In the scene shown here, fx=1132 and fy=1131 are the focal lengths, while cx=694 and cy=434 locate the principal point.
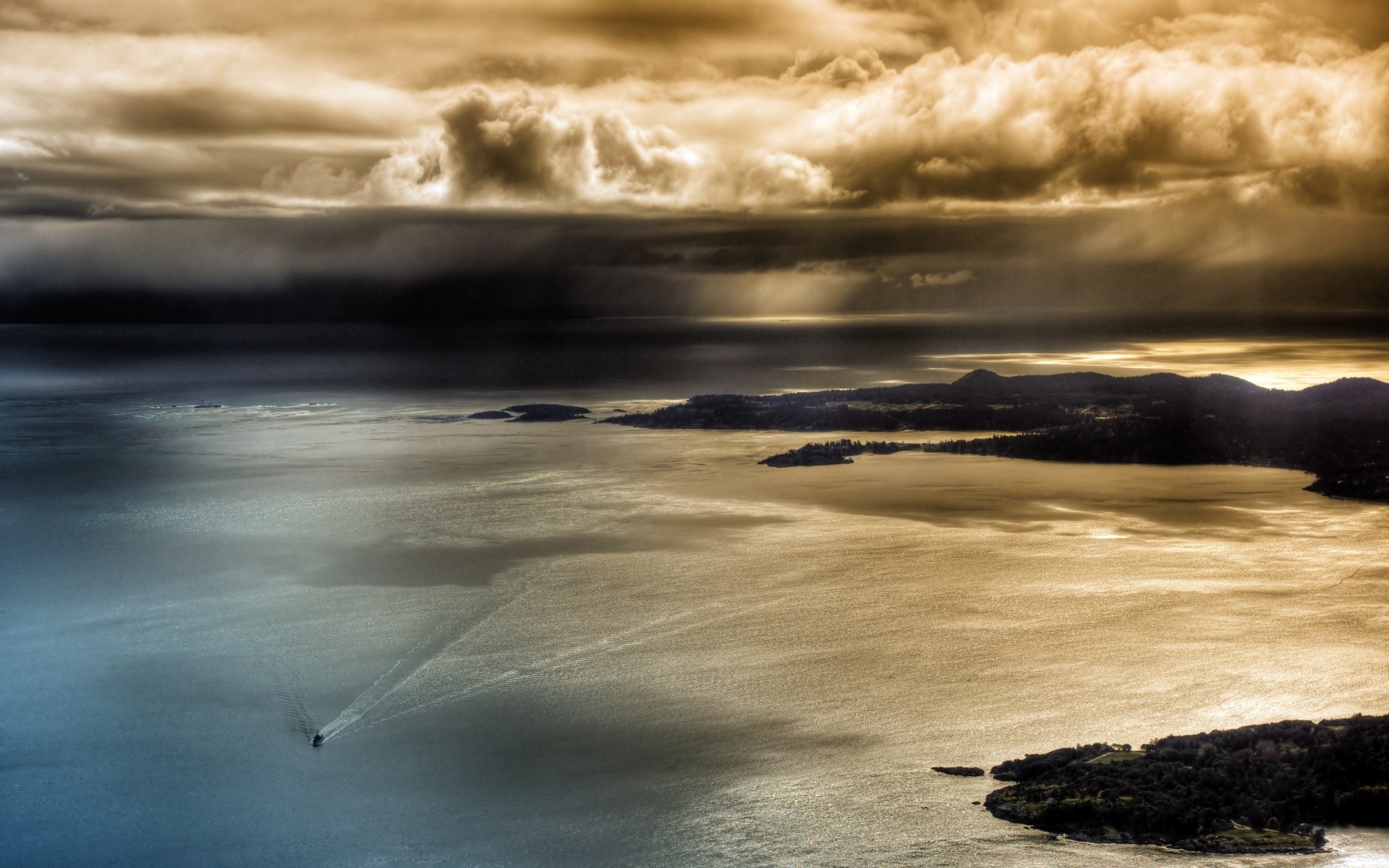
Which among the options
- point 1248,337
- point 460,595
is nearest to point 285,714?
point 460,595

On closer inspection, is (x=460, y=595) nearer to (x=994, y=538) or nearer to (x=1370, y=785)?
(x=994, y=538)

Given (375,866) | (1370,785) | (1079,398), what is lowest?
(375,866)

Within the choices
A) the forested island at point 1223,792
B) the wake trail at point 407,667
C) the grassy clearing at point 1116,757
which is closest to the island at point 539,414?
the wake trail at point 407,667

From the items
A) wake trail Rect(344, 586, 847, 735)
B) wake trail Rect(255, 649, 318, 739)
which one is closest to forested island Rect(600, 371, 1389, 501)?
wake trail Rect(344, 586, 847, 735)

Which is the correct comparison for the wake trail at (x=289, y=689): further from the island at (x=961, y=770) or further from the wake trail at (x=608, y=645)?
the island at (x=961, y=770)

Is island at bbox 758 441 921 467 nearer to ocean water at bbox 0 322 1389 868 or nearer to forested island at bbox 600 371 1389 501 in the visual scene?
forested island at bbox 600 371 1389 501

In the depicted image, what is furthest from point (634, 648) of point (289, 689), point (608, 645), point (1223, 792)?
point (1223, 792)
